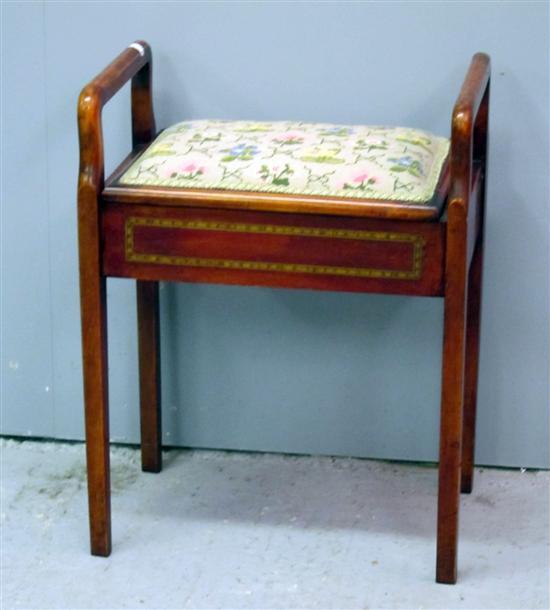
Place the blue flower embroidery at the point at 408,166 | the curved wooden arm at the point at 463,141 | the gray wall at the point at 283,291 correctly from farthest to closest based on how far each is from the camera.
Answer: the gray wall at the point at 283,291 → the blue flower embroidery at the point at 408,166 → the curved wooden arm at the point at 463,141

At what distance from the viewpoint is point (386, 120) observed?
6.83 feet

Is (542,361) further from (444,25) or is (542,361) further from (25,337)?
(25,337)

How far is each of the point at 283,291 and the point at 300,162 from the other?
407 mm

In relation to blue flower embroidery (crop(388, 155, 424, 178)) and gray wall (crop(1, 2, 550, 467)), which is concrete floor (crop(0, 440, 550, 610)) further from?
blue flower embroidery (crop(388, 155, 424, 178))

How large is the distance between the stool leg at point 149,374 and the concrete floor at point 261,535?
40mm

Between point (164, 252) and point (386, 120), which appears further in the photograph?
point (386, 120)

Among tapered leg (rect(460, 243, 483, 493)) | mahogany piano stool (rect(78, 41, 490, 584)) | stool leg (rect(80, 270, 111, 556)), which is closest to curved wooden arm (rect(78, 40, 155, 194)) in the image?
mahogany piano stool (rect(78, 41, 490, 584))

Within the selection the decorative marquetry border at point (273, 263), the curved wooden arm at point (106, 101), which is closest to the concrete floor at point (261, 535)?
the decorative marquetry border at point (273, 263)

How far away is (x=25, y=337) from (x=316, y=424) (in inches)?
19.2

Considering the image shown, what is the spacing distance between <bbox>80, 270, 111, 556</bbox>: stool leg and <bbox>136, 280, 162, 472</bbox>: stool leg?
0.25 m

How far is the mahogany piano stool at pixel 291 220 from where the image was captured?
5.74ft

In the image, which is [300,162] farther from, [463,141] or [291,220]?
[463,141]

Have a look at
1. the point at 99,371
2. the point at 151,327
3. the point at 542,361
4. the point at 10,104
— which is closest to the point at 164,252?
the point at 99,371

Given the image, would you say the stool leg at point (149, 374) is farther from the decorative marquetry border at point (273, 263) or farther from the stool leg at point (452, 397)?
the stool leg at point (452, 397)
